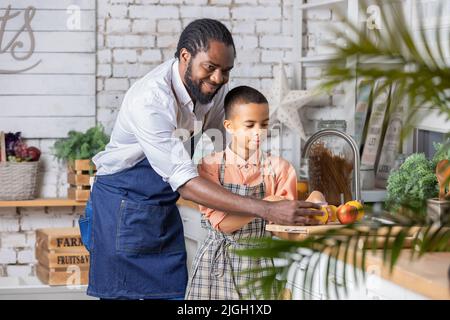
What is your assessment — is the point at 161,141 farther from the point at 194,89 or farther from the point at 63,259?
the point at 63,259

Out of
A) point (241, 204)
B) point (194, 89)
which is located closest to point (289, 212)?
point (241, 204)

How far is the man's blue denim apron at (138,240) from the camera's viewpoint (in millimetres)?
3143

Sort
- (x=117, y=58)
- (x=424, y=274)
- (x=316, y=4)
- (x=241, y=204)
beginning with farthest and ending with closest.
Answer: (x=117, y=58) → (x=316, y=4) → (x=241, y=204) → (x=424, y=274)

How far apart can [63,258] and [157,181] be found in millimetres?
1747

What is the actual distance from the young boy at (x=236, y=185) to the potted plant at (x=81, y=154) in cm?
166

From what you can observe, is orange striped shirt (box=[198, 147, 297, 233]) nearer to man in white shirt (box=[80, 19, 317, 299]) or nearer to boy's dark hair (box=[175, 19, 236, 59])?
man in white shirt (box=[80, 19, 317, 299])

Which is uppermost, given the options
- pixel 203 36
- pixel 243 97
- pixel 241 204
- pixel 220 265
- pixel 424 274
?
pixel 203 36

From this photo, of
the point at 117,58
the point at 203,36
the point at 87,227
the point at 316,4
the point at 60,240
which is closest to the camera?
the point at 203,36

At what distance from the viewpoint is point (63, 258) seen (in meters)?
4.74

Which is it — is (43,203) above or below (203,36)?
below

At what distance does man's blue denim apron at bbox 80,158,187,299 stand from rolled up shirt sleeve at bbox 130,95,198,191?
7.2 inches

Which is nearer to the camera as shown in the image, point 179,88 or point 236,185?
point 179,88

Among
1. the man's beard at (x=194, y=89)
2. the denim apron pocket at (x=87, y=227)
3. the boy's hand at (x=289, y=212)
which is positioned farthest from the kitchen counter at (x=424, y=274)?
the denim apron pocket at (x=87, y=227)
